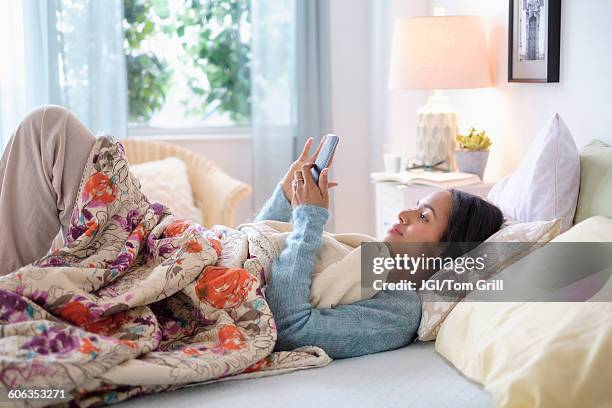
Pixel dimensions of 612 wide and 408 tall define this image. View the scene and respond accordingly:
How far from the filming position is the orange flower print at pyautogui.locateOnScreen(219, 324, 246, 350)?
1.73m

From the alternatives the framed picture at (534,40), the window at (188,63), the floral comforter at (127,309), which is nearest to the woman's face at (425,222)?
the floral comforter at (127,309)

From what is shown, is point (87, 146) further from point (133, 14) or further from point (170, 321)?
point (133, 14)

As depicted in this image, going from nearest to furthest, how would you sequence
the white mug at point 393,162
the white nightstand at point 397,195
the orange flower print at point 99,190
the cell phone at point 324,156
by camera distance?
the orange flower print at point 99,190
the cell phone at point 324,156
the white nightstand at point 397,195
the white mug at point 393,162

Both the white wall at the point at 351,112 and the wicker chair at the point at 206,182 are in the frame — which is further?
the white wall at the point at 351,112

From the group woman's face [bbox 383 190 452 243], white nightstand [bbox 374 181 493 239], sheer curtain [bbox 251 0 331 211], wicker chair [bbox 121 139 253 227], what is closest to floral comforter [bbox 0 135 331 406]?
woman's face [bbox 383 190 452 243]

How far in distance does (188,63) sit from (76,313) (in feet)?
10.0

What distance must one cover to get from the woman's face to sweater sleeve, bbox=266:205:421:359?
0.15 metres

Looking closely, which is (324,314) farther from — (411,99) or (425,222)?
(411,99)

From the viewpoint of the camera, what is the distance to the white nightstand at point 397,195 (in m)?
3.01

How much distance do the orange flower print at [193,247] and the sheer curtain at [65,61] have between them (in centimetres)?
215

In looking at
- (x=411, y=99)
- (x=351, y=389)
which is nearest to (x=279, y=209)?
(x=351, y=389)

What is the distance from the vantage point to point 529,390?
1.46m

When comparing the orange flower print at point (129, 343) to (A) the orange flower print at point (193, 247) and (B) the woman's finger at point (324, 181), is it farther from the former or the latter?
(B) the woman's finger at point (324, 181)

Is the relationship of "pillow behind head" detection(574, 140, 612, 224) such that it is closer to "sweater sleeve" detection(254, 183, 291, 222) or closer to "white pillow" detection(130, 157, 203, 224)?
"sweater sleeve" detection(254, 183, 291, 222)
